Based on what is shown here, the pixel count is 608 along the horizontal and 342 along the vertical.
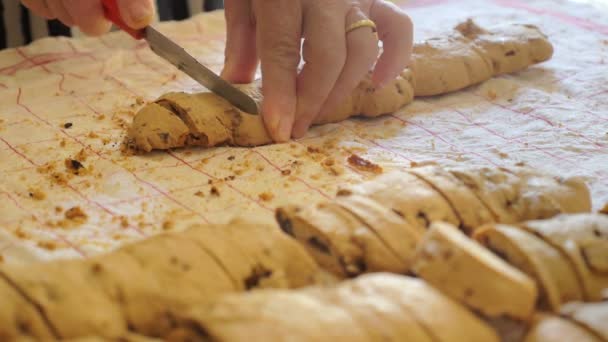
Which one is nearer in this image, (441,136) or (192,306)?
(192,306)

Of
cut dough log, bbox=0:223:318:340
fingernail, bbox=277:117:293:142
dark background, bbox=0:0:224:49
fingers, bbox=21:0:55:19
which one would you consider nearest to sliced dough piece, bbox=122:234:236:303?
cut dough log, bbox=0:223:318:340

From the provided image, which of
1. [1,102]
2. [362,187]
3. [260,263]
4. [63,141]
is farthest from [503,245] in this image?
[1,102]

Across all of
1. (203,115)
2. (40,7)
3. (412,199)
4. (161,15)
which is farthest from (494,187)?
(161,15)

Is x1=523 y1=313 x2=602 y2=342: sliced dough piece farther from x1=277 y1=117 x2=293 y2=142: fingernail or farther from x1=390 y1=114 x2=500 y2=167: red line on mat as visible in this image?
x1=277 y1=117 x2=293 y2=142: fingernail

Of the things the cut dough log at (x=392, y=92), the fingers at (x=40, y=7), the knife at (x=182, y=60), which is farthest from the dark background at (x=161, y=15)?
the cut dough log at (x=392, y=92)

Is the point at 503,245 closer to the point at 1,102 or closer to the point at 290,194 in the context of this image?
the point at 290,194
